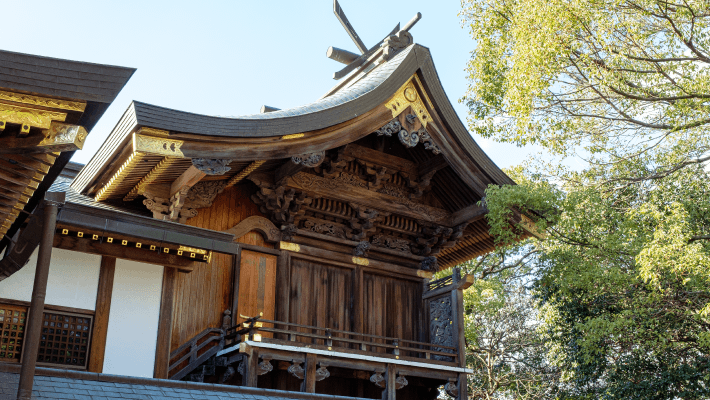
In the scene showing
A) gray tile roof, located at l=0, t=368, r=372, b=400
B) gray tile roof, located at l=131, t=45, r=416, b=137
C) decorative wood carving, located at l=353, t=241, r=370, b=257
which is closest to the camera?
gray tile roof, located at l=0, t=368, r=372, b=400

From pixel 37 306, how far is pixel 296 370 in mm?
4201

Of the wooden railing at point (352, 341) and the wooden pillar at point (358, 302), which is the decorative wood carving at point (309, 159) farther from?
the wooden pillar at point (358, 302)

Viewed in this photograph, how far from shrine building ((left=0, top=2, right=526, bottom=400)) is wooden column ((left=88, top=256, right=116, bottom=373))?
0.02m

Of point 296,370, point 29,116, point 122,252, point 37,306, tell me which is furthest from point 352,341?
point 29,116

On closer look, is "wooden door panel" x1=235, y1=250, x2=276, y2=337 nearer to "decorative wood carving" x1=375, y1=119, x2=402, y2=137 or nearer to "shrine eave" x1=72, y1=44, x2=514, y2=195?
"shrine eave" x1=72, y1=44, x2=514, y2=195

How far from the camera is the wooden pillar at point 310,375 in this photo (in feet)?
28.5

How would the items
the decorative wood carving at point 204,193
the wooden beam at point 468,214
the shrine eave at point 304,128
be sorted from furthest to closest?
1. the wooden beam at point 468,214
2. the decorative wood carving at point 204,193
3. the shrine eave at point 304,128

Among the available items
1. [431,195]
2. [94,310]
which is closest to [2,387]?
[94,310]

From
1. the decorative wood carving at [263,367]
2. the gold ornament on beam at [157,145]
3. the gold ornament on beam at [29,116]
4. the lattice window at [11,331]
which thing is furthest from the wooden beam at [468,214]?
the gold ornament on beam at [29,116]

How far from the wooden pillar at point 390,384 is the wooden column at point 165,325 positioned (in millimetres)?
3120

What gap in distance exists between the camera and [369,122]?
32.6 ft

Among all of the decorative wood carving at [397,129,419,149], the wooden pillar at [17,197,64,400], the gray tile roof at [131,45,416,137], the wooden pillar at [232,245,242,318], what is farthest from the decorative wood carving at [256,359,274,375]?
the decorative wood carving at [397,129,419,149]

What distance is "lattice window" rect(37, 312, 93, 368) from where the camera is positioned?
7.76m

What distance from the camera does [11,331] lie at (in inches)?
296
